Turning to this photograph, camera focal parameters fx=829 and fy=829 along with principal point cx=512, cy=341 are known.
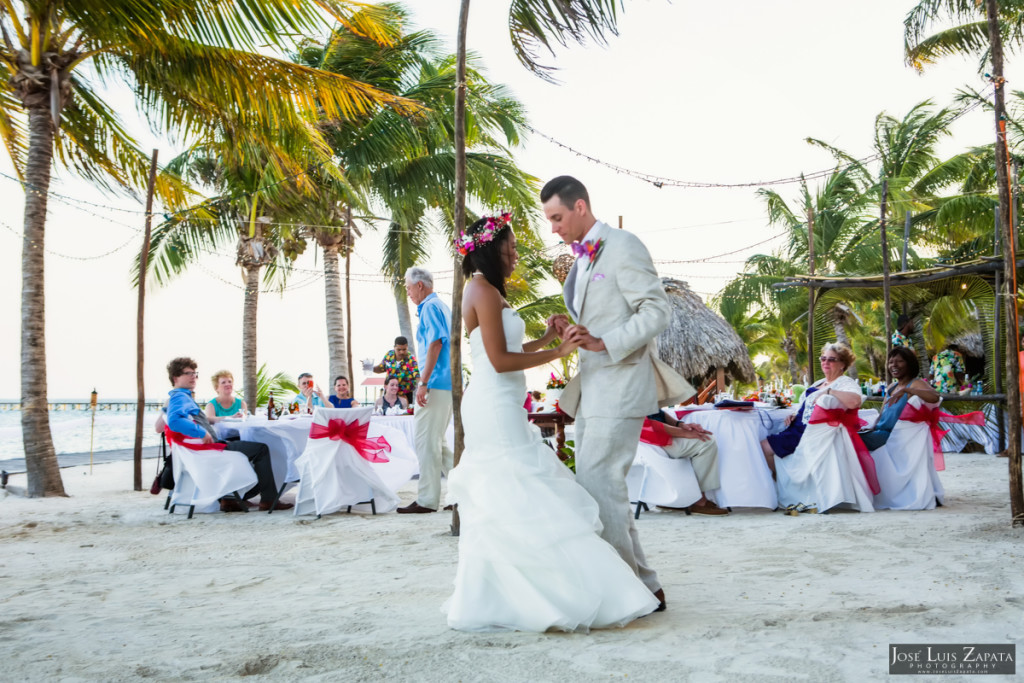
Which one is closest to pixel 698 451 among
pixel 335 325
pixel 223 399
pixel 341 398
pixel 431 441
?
pixel 431 441

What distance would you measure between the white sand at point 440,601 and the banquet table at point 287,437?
1305 millimetres

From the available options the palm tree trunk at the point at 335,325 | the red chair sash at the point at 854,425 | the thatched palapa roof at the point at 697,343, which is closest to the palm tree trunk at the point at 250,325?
the palm tree trunk at the point at 335,325

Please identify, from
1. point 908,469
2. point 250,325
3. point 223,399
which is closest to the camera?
A: point 908,469

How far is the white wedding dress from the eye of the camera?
323 cm

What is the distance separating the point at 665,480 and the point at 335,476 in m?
2.86

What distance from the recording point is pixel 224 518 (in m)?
7.37

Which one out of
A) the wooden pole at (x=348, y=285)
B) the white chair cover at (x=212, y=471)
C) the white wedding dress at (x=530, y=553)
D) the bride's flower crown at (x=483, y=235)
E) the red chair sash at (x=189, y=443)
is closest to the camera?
the white wedding dress at (x=530, y=553)

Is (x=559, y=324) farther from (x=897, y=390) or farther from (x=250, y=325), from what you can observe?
(x=250, y=325)

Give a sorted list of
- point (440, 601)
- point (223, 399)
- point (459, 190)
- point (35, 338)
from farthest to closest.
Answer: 1. point (35, 338)
2. point (223, 399)
3. point (459, 190)
4. point (440, 601)

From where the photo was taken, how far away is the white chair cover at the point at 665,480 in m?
6.73

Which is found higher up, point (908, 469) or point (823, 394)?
point (823, 394)

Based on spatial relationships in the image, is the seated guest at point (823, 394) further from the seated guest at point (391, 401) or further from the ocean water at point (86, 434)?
the ocean water at point (86, 434)

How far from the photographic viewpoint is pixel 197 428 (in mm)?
7117

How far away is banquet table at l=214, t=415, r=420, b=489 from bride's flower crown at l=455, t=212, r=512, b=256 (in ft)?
14.7
